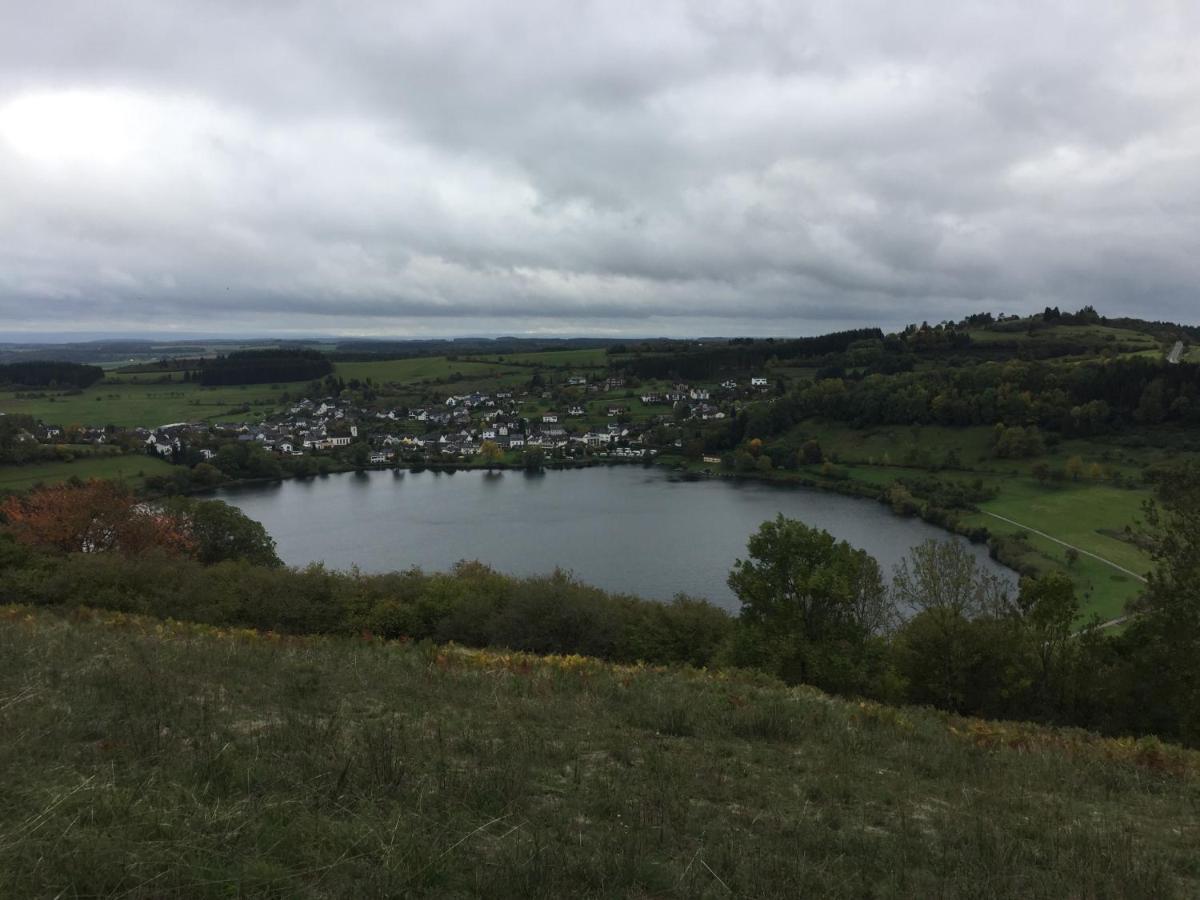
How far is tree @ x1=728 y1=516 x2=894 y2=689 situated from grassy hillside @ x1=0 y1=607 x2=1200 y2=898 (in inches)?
207

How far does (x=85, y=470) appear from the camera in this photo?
194 feet

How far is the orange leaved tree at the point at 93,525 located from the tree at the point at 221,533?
86.3 inches

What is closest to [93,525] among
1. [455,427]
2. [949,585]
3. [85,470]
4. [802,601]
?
[802,601]

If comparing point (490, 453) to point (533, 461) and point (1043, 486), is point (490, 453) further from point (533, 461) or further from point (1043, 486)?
point (1043, 486)

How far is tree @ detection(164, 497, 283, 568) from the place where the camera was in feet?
88.1

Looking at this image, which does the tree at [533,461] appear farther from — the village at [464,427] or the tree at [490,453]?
the tree at [490,453]

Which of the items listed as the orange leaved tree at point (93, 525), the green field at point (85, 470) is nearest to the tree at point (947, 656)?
the orange leaved tree at point (93, 525)

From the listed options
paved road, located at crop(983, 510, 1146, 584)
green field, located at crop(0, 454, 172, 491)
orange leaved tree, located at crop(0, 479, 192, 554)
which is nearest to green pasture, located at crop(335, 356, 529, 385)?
green field, located at crop(0, 454, 172, 491)

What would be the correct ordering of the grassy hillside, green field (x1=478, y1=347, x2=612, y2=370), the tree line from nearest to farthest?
the grassy hillside
the tree line
green field (x1=478, y1=347, x2=612, y2=370)

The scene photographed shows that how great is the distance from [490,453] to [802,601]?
77462mm

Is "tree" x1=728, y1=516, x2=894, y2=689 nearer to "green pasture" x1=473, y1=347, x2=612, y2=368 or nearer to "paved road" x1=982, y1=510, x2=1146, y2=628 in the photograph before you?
"paved road" x1=982, y1=510, x2=1146, y2=628

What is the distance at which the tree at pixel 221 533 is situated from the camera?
1057 inches

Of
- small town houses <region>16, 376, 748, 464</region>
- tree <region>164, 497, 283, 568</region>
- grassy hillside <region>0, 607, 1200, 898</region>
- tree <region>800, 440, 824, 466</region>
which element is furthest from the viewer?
small town houses <region>16, 376, 748, 464</region>

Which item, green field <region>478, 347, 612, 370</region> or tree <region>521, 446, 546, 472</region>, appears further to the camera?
green field <region>478, 347, 612, 370</region>
